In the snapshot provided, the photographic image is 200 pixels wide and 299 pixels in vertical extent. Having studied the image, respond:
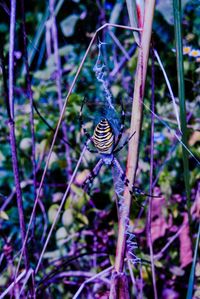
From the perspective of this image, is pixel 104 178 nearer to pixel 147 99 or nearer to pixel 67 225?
pixel 67 225

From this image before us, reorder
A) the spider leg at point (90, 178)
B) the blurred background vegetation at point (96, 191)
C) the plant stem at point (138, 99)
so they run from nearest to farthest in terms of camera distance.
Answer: the plant stem at point (138, 99)
the spider leg at point (90, 178)
the blurred background vegetation at point (96, 191)

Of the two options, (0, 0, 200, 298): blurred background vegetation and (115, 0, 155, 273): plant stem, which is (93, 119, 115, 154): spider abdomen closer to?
(115, 0, 155, 273): plant stem

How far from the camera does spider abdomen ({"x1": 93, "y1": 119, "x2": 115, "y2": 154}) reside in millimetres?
901

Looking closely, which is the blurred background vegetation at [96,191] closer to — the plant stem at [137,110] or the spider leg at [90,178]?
the spider leg at [90,178]

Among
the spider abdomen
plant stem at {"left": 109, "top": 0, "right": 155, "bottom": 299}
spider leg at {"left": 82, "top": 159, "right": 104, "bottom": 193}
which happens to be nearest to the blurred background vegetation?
spider leg at {"left": 82, "top": 159, "right": 104, "bottom": 193}

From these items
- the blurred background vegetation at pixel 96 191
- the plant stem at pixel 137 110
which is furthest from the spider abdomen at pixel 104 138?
the blurred background vegetation at pixel 96 191

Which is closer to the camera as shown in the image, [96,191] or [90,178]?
[90,178]

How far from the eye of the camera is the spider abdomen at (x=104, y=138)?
0.90 metres

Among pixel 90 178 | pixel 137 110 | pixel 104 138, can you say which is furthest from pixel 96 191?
pixel 137 110

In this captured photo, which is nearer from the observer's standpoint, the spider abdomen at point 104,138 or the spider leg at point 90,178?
the spider abdomen at point 104,138

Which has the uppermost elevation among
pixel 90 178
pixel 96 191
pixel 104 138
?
pixel 104 138

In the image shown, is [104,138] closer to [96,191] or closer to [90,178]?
[90,178]

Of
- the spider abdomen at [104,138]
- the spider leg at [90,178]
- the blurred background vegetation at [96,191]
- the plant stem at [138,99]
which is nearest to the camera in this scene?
the plant stem at [138,99]

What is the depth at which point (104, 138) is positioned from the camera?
90 cm
